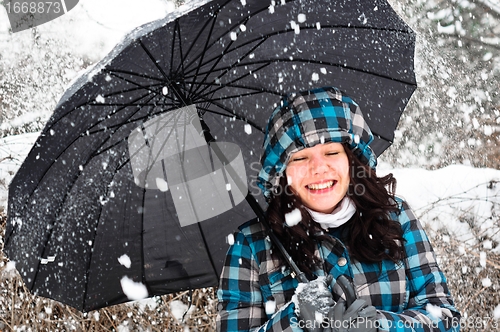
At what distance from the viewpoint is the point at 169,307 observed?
3834 mm

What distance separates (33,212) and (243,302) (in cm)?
102

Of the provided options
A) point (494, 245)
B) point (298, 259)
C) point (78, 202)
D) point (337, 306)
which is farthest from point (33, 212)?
point (494, 245)

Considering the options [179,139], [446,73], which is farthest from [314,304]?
[446,73]

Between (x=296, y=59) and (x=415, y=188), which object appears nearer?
(x=296, y=59)

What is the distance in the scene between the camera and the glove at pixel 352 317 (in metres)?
1.58

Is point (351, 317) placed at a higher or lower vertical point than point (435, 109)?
lower

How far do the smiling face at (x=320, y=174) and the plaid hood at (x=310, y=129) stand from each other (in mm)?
40

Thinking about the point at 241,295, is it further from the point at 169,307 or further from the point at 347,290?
the point at 169,307

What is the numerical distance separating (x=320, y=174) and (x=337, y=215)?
8.0 inches

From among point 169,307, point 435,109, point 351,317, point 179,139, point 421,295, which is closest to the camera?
point 351,317

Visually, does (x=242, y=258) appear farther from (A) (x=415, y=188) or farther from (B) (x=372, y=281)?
(A) (x=415, y=188)

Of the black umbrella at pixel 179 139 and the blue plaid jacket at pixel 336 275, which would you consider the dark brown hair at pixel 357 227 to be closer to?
the blue plaid jacket at pixel 336 275

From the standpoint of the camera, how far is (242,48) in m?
2.30

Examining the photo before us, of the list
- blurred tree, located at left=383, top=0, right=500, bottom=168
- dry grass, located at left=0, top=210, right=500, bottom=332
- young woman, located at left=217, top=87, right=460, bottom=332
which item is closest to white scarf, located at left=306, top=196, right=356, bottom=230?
young woman, located at left=217, top=87, right=460, bottom=332
